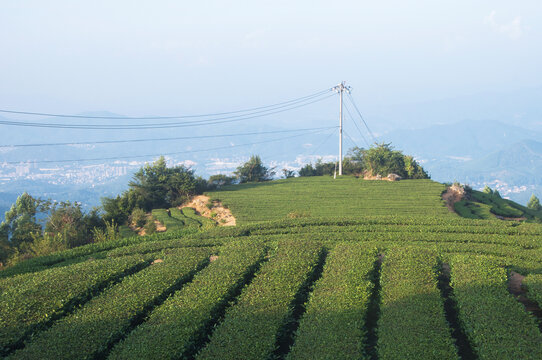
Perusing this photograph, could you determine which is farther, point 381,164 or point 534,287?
point 381,164

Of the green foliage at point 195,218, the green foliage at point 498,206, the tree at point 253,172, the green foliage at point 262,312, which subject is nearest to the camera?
the green foliage at point 262,312

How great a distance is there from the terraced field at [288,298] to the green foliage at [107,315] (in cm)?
3

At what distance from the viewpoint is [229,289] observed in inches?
438

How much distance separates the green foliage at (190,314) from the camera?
27.6 ft

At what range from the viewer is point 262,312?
971 cm

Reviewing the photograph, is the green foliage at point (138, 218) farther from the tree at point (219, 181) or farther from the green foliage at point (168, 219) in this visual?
the tree at point (219, 181)

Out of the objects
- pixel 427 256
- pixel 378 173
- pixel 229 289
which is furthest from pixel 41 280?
pixel 378 173

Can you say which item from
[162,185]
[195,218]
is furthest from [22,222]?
[195,218]

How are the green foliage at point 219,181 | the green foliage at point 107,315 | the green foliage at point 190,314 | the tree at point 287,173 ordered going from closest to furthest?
the green foliage at point 190,314
the green foliage at point 107,315
the green foliage at point 219,181
the tree at point 287,173

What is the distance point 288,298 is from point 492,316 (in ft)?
15.6

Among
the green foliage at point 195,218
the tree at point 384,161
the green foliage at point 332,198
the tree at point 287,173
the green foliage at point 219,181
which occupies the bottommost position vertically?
the green foliage at point 195,218

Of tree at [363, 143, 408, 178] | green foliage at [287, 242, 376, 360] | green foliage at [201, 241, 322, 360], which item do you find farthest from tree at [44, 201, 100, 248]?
tree at [363, 143, 408, 178]

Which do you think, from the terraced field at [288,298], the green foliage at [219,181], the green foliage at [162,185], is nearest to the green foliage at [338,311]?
the terraced field at [288,298]

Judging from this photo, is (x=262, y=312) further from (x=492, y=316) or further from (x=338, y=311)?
(x=492, y=316)
